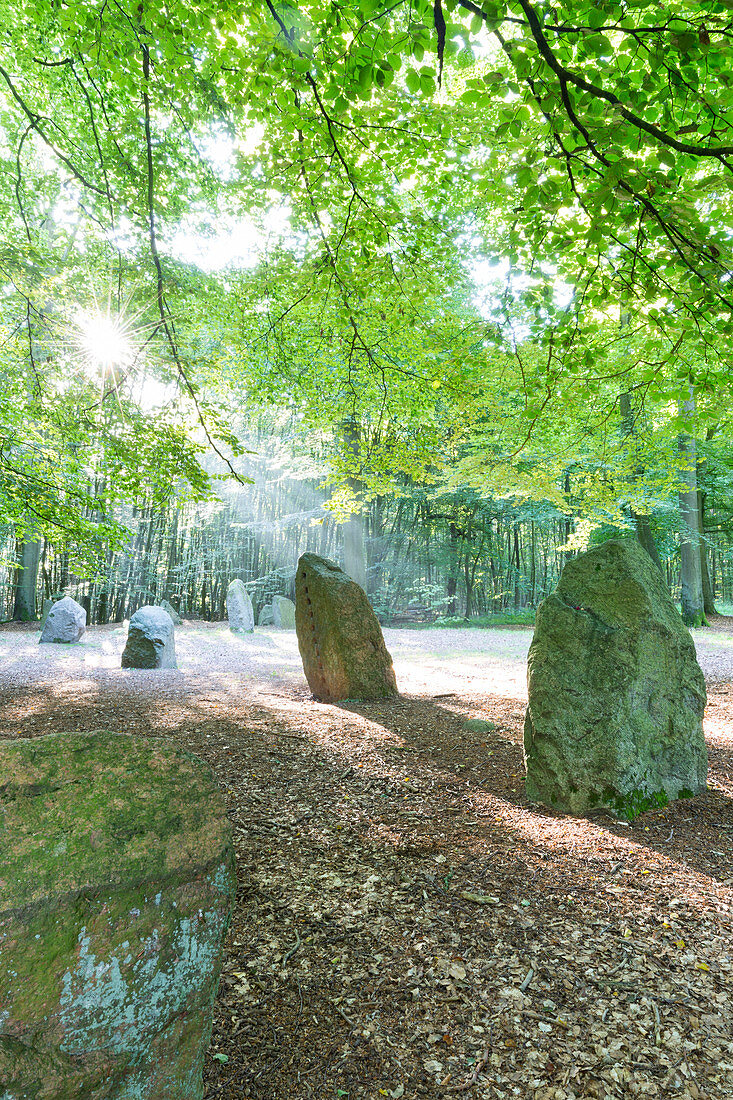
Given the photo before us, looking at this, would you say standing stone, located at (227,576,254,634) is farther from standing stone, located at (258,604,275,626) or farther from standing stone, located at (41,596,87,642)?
standing stone, located at (41,596,87,642)

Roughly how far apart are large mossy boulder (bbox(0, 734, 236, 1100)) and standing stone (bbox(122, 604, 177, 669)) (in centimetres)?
815

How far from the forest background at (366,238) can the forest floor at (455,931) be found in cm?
271

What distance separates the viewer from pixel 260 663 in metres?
10.6

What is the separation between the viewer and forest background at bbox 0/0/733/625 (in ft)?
8.25

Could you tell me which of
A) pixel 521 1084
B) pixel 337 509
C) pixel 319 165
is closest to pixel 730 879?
pixel 521 1084

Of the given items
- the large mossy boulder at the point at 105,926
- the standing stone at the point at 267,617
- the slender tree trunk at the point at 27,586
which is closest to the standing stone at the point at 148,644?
the large mossy boulder at the point at 105,926

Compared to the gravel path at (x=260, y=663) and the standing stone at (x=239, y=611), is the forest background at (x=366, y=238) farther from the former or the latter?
the standing stone at (x=239, y=611)

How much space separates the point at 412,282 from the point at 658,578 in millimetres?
3494

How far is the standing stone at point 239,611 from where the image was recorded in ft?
55.3

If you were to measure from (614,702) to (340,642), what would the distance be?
141 inches

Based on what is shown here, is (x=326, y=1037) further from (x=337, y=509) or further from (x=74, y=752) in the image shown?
(x=337, y=509)

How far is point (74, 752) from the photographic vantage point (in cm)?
163

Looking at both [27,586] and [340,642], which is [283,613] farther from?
[340,642]

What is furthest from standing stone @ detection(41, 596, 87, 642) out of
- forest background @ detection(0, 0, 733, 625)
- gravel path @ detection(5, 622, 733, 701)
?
forest background @ detection(0, 0, 733, 625)
